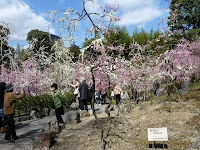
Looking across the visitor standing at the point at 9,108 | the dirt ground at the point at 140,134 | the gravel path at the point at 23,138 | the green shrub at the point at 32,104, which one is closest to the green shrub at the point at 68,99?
the green shrub at the point at 32,104

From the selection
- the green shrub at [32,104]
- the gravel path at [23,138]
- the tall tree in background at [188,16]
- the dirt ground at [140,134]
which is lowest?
the gravel path at [23,138]

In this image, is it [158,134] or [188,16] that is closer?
[158,134]

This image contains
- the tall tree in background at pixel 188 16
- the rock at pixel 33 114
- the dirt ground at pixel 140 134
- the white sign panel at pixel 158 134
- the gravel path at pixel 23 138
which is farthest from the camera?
the tall tree in background at pixel 188 16

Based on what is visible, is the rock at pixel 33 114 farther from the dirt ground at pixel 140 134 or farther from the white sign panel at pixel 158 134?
the white sign panel at pixel 158 134

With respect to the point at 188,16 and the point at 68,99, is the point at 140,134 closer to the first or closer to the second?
the point at 68,99

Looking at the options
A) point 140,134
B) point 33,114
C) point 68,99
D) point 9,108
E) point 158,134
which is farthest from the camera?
point 68,99

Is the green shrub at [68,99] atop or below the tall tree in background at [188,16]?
below

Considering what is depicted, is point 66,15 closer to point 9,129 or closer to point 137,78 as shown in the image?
point 9,129

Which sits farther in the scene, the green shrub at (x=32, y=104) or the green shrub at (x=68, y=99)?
the green shrub at (x=68, y=99)

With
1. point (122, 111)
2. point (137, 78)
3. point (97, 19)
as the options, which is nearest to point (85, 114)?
point (122, 111)

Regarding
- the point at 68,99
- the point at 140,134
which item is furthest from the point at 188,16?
the point at 140,134

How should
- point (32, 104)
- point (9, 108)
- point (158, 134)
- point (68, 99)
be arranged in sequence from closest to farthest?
point (158, 134), point (9, 108), point (32, 104), point (68, 99)

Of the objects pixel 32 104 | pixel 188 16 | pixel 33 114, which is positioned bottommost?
pixel 33 114

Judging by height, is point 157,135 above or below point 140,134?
above
